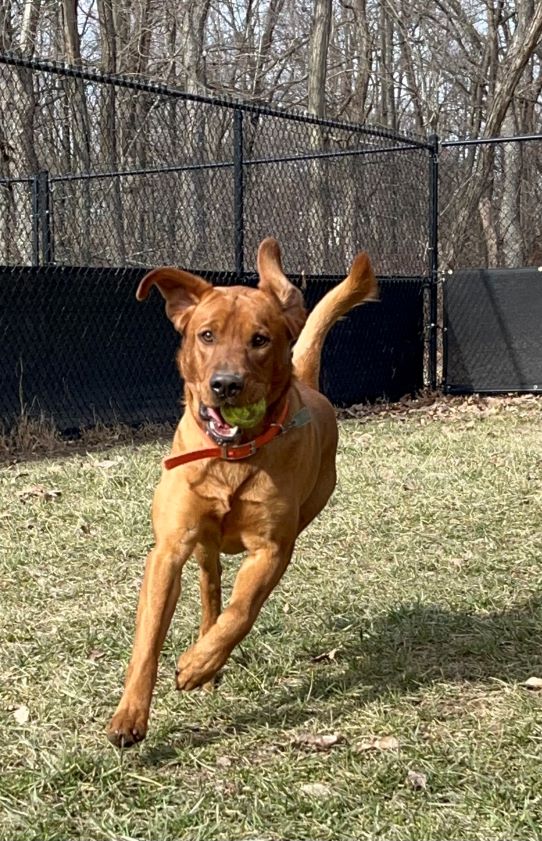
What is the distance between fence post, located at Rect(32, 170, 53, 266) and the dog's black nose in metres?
8.22

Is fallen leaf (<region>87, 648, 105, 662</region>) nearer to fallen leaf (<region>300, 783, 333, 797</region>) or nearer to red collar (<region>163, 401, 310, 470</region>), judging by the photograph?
red collar (<region>163, 401, 310, 470</region>)

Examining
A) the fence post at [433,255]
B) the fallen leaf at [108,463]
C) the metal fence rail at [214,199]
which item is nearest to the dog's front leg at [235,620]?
the fallen leaf at [108,463]

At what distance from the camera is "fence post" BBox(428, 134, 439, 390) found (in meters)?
11.8

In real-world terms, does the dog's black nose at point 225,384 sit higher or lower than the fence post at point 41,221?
lower

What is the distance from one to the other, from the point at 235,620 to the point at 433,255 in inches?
375

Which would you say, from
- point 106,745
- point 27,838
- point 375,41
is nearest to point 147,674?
point 106,745

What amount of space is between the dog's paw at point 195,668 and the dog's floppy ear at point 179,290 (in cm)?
100

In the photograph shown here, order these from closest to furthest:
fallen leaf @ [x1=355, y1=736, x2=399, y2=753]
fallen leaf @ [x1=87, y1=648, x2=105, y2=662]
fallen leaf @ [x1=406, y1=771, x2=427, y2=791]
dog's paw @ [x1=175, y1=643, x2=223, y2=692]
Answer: fallen leaf @ [x1=406, y1=771, x2=427, y2=791] < dog's paw @ [x1=175, y1=643, x2=223, y2=692] < fallen leaf @ [x1=355, y1=736, x2=399, y2=753] < fallen leaf @ [x1=87, y1=648, x2=105, y2=662]

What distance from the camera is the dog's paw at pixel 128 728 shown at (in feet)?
9.23

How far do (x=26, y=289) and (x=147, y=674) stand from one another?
5.61 metres

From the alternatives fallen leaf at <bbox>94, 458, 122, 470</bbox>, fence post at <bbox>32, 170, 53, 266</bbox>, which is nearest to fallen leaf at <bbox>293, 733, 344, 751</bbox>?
fallen leaf at <bbox>94, 458, 122, 470</bbox>

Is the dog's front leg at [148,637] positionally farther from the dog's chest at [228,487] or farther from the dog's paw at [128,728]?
the dog's chest at [228,487]

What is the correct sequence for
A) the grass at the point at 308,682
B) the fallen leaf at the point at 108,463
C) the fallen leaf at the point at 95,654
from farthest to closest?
the fallen leaf at the point at 108,463 → the fallen leaf at the point at 95,654 → the grass at the point at 308,682

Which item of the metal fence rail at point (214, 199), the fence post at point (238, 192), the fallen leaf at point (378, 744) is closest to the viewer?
the fallen leaf at point (378, 744)
